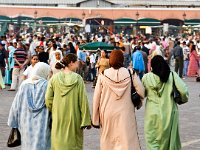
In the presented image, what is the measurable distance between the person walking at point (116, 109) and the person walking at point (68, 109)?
339 mm

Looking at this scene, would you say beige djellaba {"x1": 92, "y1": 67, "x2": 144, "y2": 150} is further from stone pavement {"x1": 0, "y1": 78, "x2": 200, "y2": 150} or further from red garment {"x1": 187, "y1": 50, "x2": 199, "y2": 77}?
red garment {"x1": 187, "y1": 50, "x2": 199, "y2": 77}

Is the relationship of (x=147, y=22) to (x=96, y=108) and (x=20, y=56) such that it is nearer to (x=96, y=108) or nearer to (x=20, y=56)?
(x=20, y=56)

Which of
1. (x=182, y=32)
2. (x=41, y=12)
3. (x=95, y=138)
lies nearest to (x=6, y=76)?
(x=95, y=138)

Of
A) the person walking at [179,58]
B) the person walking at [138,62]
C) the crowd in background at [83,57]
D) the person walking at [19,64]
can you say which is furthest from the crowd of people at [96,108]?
the person walking at [179,58]

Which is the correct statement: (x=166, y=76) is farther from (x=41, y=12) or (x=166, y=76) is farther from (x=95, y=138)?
(x=41, y=12)

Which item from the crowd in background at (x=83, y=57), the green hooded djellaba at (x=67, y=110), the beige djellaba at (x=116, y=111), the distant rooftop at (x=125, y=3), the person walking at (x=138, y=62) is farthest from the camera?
the distant rooftop at (x=125, y=3)

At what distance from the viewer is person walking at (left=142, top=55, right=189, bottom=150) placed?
841 cm

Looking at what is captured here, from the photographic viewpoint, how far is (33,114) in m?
8.14

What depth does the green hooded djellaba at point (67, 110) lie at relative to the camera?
793 centimetres

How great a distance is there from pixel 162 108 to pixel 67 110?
1110 mm

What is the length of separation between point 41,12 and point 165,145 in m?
60.0

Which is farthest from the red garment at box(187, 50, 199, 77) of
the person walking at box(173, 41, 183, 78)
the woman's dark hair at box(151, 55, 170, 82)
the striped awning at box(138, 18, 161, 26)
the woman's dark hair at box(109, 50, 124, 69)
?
the striped awning at box(138, 18, 161, 26)

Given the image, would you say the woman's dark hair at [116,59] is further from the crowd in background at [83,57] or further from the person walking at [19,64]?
the person walking at [19,64]

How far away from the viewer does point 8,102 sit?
16.2m
